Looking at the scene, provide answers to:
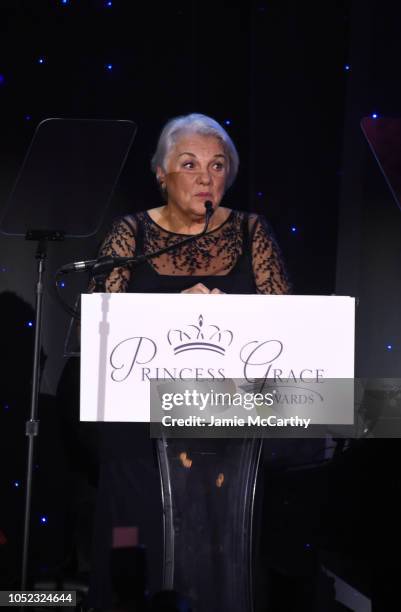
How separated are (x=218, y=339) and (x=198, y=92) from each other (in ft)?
4.14

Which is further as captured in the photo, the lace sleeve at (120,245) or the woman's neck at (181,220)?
the woman's neck at (181,220)

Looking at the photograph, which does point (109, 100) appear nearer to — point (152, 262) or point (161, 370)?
point (152, 262)

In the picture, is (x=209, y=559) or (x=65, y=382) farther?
(x=65, y=382)

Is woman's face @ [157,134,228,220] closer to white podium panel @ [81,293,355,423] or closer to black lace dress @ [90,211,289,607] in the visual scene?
black lace dress @ [90,211,289,607]

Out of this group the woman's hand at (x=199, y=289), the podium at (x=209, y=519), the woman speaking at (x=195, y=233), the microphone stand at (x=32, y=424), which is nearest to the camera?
the podium at (x=209, y=519)

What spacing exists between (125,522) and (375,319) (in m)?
1.32

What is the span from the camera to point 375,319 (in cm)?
324

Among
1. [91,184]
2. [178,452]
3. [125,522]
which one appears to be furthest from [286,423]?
[91,184]

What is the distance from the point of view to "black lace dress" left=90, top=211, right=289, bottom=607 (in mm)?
2674

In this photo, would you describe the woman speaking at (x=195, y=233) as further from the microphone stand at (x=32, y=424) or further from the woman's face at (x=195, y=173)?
the microphone stand at (x=32, y=424)

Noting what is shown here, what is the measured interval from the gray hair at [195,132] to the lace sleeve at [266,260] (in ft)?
0.70

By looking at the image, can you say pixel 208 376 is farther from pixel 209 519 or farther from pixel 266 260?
pixel 266 260

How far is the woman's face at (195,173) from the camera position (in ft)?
10.2

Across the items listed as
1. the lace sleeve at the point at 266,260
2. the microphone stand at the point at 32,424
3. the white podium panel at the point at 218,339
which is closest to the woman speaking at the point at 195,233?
the lace sleeve at the point at 266,260
